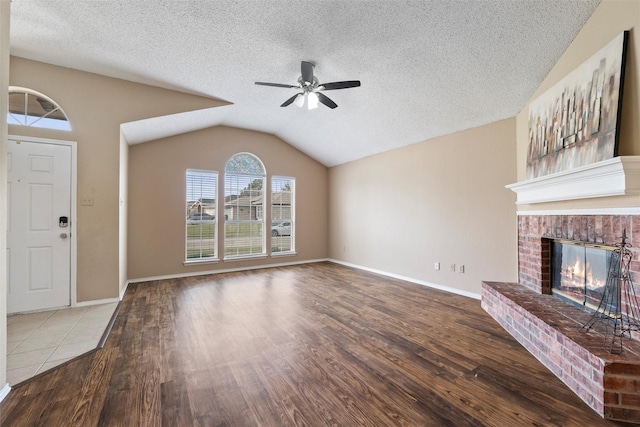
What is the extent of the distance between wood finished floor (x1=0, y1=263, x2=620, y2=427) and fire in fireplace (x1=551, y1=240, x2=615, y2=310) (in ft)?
2.48

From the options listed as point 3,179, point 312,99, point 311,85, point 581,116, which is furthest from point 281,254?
→ point 581,116

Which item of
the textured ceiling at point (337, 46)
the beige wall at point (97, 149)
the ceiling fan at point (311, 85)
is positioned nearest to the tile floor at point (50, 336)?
the beige wall at point (97, 149)

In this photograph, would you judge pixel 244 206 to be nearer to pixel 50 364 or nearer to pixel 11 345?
pixel 11 345

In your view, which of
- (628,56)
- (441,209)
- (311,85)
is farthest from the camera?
(441,209)

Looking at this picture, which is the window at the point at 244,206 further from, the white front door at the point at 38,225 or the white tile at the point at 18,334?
the white tile at the point at 18,334

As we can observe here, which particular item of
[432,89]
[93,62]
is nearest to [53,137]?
[93,62]

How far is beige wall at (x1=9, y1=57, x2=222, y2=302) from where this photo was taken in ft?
11.5

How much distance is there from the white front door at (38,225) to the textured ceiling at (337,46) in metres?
1.10

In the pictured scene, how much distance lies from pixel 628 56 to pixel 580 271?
1.84 m

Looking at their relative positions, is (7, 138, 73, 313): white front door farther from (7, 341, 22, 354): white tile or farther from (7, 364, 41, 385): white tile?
(7, 364, 41, 385): white tile

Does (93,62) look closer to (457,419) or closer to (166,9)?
(166,9)

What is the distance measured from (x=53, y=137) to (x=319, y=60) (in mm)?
3564

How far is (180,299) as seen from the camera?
13.0 feet

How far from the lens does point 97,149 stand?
145 inches
